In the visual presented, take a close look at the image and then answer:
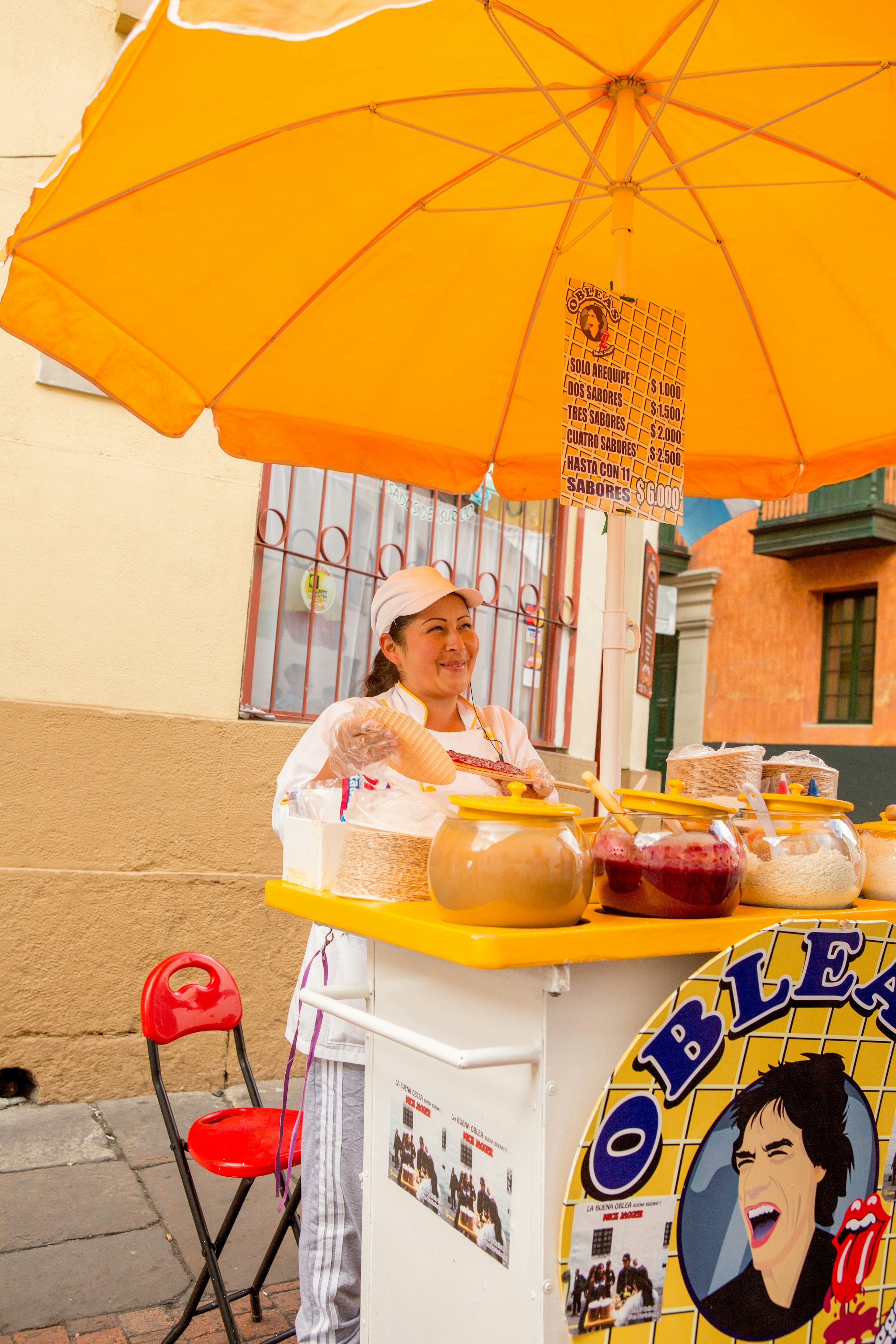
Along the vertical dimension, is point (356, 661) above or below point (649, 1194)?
above

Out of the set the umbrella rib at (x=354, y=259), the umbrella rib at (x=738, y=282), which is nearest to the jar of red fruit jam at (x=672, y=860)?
the umbrella rib at (x=738, y=282)

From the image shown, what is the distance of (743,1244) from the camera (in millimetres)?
1320

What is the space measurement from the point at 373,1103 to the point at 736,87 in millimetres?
2125

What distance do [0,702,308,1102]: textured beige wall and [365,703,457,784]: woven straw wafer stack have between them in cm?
252

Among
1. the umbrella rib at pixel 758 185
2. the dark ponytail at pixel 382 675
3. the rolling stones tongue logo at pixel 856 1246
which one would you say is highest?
the umbrella rib at pixel 758 185

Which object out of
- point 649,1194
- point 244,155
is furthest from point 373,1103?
point 244,155

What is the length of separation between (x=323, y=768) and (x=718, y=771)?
73 centimetres

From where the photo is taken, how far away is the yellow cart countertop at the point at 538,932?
1.20m

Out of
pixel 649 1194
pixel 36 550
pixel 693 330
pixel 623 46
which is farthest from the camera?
pixel 36 550

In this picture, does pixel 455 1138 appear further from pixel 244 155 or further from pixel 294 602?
pixel 294 602

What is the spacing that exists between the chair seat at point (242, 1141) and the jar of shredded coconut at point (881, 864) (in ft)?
4.09

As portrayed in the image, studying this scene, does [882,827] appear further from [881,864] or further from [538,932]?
[538,932]

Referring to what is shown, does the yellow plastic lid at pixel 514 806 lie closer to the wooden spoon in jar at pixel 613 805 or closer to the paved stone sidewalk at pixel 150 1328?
the wooden spoon in jar at pixel 613 805

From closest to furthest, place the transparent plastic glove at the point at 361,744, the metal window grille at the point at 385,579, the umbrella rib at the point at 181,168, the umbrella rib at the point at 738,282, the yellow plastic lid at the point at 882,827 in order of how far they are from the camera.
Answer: the transparent plastic glove at the point at 361,744 → the yellow plastic lid at the point at 882,827 → the umbrella rib at the point at 181,168 → the umbrella rib at the point at 738,282 → the metal window grille at the point at 385,579
